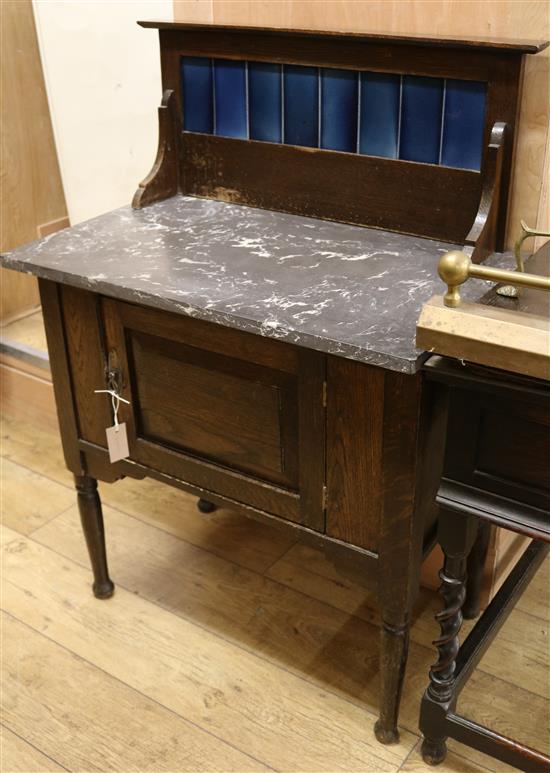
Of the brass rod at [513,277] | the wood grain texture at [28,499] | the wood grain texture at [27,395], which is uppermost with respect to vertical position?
the brass rod at [513,277]

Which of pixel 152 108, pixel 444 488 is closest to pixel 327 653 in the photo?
pixel 444 488

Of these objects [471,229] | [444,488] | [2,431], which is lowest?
[2,431]

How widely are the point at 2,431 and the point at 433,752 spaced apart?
5.65 ft

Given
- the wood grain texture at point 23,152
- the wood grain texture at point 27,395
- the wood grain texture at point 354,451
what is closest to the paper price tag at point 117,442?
the wood grain texture at point 354,451

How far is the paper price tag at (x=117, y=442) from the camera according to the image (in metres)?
1.74

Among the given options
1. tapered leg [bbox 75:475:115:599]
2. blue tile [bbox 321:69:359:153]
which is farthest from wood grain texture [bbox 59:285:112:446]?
blue tile [bbox 321:69:359:153]

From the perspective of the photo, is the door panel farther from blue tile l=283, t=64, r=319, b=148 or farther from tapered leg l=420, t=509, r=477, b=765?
blue tile l=283, t=64, r=319, b=148

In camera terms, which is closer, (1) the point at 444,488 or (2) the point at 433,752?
(1) the point at 444,488

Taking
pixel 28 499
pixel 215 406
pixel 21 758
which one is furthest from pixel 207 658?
pixel 28 499

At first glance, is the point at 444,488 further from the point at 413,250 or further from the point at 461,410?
the point at 413,250

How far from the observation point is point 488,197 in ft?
5.09

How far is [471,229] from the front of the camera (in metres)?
1.56

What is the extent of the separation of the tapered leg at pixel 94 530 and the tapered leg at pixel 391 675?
2.39 ft

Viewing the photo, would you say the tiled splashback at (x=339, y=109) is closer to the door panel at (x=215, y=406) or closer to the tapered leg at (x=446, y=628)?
the door panel at (x=215, y=406)
